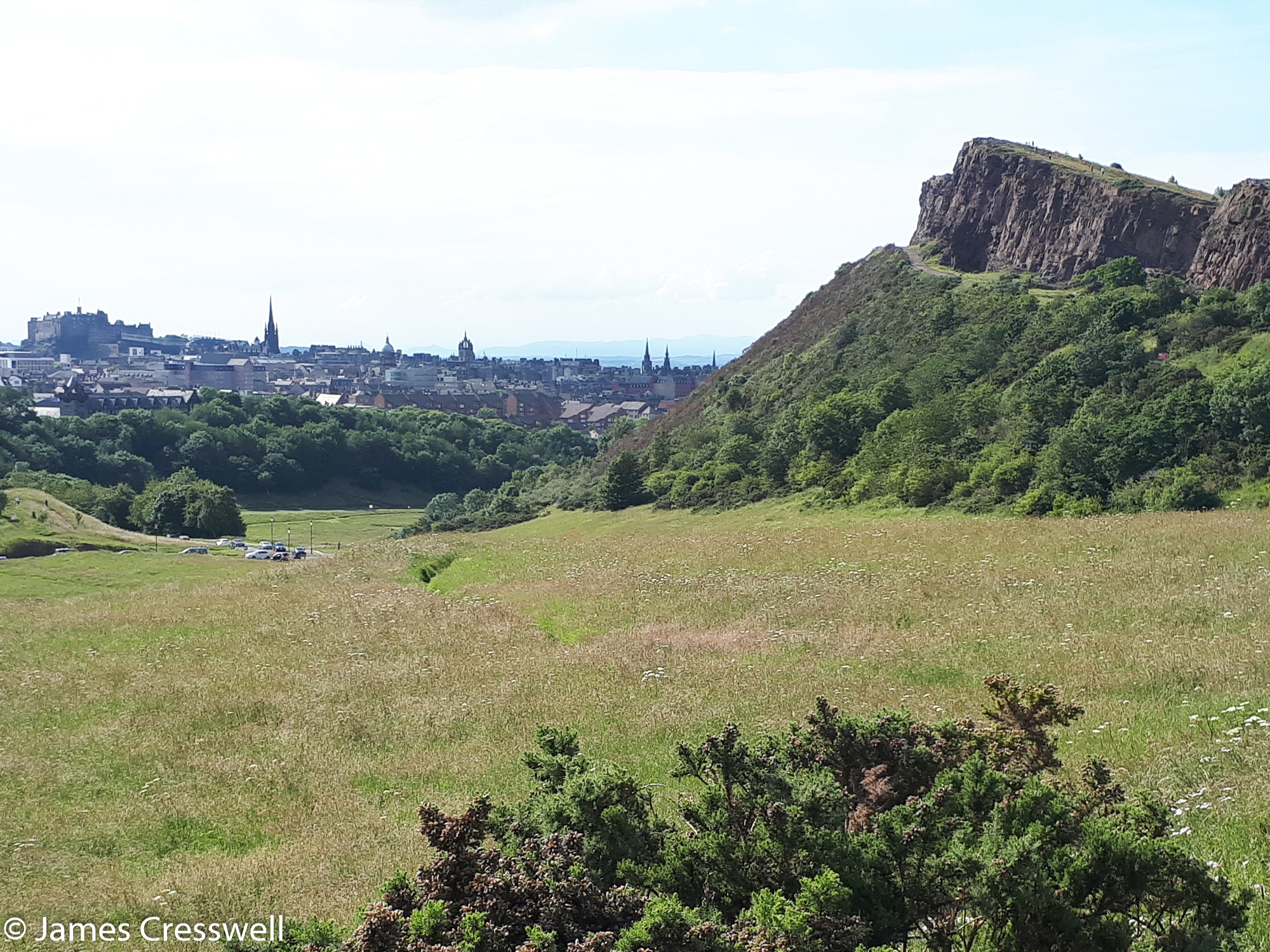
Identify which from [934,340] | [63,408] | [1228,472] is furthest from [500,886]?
[63,408]

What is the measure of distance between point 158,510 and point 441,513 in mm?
24949

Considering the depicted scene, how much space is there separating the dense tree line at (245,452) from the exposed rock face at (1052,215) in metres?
40.9

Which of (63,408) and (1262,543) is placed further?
(63,408)

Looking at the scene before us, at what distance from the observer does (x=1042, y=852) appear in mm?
7160

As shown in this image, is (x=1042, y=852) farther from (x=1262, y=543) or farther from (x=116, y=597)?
(x=116, y=597)

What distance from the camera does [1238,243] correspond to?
58.8 metres

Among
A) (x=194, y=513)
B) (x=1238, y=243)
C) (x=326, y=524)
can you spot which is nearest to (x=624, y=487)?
(x=1238, y=243)

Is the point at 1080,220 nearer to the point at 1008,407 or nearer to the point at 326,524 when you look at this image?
the point at 1008,407

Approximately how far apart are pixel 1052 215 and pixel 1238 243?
64.4ft

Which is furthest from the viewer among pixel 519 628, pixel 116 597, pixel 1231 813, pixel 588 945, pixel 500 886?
pixel 116 597

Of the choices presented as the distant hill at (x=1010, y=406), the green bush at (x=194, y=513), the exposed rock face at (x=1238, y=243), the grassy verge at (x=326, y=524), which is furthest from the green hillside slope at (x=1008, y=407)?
the green bush at (x=194, y=513)

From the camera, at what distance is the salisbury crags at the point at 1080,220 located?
5962 cm

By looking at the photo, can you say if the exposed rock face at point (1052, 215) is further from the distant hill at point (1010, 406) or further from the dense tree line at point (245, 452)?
the dense tree line at point (245, 452)

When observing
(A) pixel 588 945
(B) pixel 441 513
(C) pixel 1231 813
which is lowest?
(B) pixel 441 513
